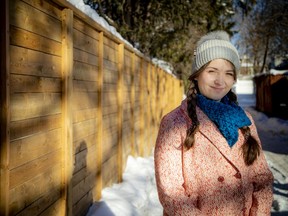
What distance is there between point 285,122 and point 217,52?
16086 mm

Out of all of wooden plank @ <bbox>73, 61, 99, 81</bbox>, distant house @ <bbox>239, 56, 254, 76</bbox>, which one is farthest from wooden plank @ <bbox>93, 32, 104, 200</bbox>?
distant house @ <bbox>239, 56, 254, 76</bbox>

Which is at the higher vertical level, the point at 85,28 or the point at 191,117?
the point at 85,28

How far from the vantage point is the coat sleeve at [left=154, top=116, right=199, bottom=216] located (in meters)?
1.67

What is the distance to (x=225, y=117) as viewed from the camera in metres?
1.89

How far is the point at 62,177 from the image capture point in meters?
2.84

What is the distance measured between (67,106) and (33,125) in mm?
614

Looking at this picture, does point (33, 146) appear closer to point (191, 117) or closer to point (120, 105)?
point (191, 117)

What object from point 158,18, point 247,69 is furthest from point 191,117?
point 247,69

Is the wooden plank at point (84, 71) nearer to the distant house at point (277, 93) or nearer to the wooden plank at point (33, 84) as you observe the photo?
the wooden plank at point (33, 84)

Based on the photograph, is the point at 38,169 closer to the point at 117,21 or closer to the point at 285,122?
the point at 117,21

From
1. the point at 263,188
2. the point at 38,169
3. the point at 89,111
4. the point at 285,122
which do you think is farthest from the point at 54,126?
the point at 285,122

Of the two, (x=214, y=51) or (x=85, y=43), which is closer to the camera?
(x=214, y=51)

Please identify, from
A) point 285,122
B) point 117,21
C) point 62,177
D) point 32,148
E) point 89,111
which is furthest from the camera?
point 285,122

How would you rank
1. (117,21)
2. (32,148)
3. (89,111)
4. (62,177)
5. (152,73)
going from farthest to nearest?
1. (117,21)
2. (152,73)
3. (89,111)
4. (62,177)
5. (32,148)
